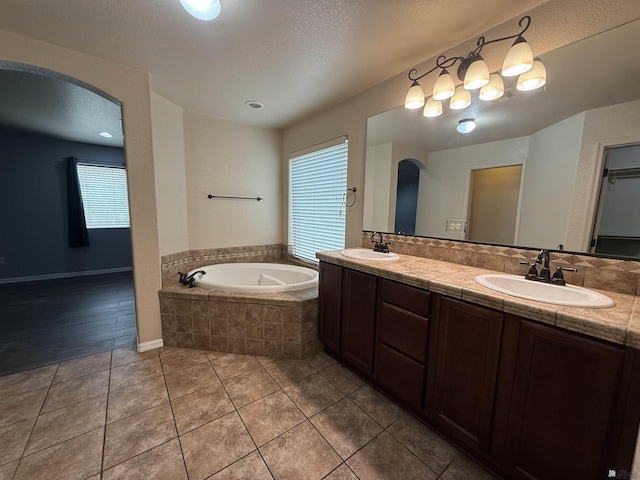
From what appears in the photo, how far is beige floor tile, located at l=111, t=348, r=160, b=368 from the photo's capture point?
2.07 m

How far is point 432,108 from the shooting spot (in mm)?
1754

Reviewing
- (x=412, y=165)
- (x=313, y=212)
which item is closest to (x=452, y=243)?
(x=412, y=165)

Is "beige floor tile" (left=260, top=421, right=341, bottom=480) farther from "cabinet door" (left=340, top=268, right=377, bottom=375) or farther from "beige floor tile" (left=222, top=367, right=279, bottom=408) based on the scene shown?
"cabinet door" (left=340, top=268, right=377, bottom=375)

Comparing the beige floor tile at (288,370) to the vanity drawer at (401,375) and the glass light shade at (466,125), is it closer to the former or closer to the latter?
the vanity drawer at (401,375)

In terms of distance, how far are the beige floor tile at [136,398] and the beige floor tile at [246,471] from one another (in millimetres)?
734

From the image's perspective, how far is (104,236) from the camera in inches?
186

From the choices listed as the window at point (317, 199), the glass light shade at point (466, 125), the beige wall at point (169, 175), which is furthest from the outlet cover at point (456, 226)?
the beige wall at point (169, 175)

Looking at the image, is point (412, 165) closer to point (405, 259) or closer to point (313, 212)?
point (405, 259)

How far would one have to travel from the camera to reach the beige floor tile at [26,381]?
5.62 feet

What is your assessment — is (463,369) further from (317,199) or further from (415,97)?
(317,199)

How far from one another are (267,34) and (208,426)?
7.95 ft

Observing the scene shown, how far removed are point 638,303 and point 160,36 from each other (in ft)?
9.46

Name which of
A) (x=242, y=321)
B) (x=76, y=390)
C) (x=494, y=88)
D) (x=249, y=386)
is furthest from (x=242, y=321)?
(x=494, y=88)

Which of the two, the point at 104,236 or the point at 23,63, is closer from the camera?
the point at 23,63
